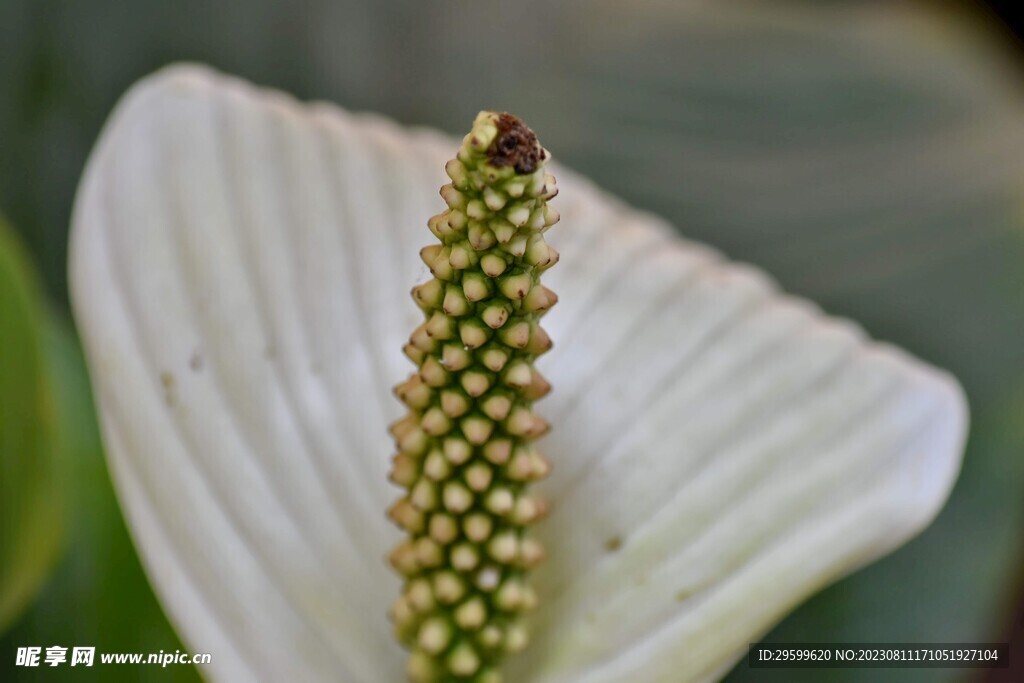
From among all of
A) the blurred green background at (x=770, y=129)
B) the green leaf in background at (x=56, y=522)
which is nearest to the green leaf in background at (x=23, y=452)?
the green leaf in background at (x=56, y=522)

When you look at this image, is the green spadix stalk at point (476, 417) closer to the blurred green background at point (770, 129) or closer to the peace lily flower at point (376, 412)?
the peace lily flower at point (376, 412)

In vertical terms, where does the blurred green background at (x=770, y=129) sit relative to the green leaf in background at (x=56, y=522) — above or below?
above

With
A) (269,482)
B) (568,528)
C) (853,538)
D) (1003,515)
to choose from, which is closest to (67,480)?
(269,482)

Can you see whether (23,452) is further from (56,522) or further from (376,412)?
(376,412)

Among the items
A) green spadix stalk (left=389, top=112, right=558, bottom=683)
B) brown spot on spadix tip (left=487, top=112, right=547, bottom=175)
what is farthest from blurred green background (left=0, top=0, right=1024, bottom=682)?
brown spot on spadix tip (left=487, top=112, right=547, bottom=175)

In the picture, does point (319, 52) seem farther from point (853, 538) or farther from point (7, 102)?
point (853, 538)

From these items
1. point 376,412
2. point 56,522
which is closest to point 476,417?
point 376,412
